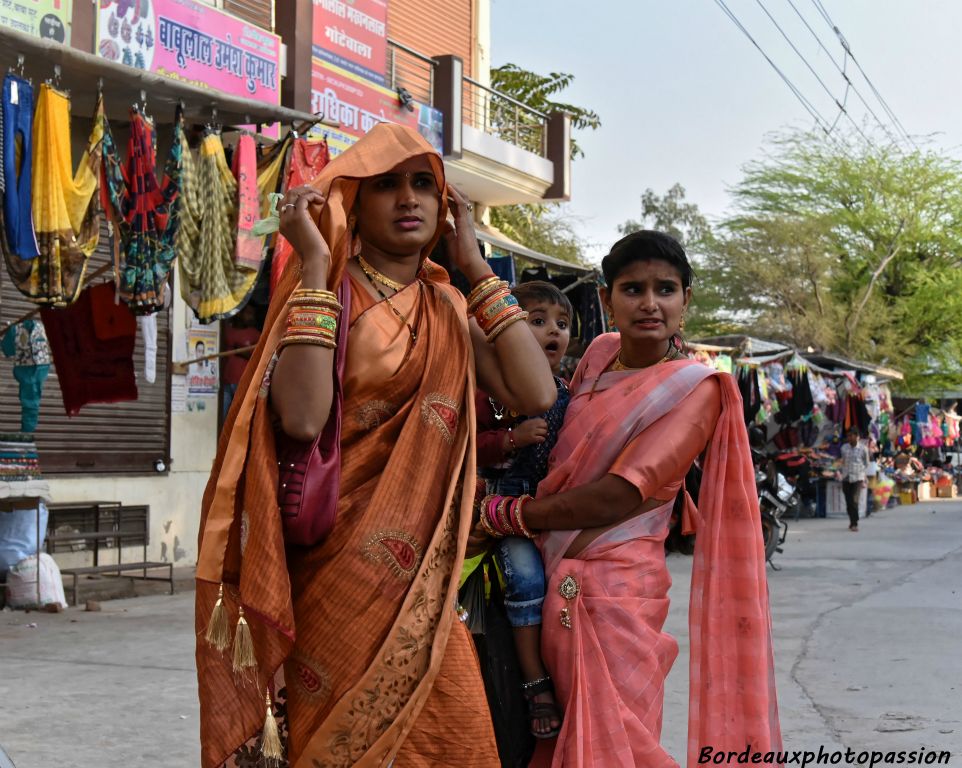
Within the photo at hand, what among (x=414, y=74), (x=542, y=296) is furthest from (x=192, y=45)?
(x=542, y=296)

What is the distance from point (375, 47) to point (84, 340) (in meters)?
6.14

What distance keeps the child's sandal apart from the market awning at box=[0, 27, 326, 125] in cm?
489

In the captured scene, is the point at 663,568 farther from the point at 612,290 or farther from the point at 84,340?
the point at 84,340

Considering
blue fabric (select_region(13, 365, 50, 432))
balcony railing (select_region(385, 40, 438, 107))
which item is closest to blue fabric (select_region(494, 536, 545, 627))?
blue fabric (select_region(13, 365, 50, 432))

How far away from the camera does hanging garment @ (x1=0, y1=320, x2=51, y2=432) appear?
832 cm

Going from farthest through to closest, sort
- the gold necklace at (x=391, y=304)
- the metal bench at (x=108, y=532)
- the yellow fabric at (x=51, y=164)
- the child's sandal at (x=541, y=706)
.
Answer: the metal bench at (x=108, y=532)
the yellow fabric at (x=51, y=164)
the child's sandal at (x=541, y=706)
the gold necklace at (x=391, y=304)

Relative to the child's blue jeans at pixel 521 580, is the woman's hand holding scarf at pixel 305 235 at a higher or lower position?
higher

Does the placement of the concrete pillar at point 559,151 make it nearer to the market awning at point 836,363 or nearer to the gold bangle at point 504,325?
the market awning at point 836,363

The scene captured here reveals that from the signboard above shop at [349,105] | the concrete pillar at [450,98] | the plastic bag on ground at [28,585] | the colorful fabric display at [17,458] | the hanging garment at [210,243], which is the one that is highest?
the concrete pillar at [450,98]

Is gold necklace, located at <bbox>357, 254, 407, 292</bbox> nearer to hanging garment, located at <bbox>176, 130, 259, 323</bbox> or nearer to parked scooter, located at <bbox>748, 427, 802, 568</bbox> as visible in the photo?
hanging garment, located at <bbox>176, 130, 259, 323</bbox>

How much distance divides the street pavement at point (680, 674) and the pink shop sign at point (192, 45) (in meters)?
4.41

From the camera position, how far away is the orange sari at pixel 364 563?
2.28m

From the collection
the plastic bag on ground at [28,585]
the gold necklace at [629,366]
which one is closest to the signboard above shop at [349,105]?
the plastic bag on ground at [28,585]

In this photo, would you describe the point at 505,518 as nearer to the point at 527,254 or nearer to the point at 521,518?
the point at 521,518
